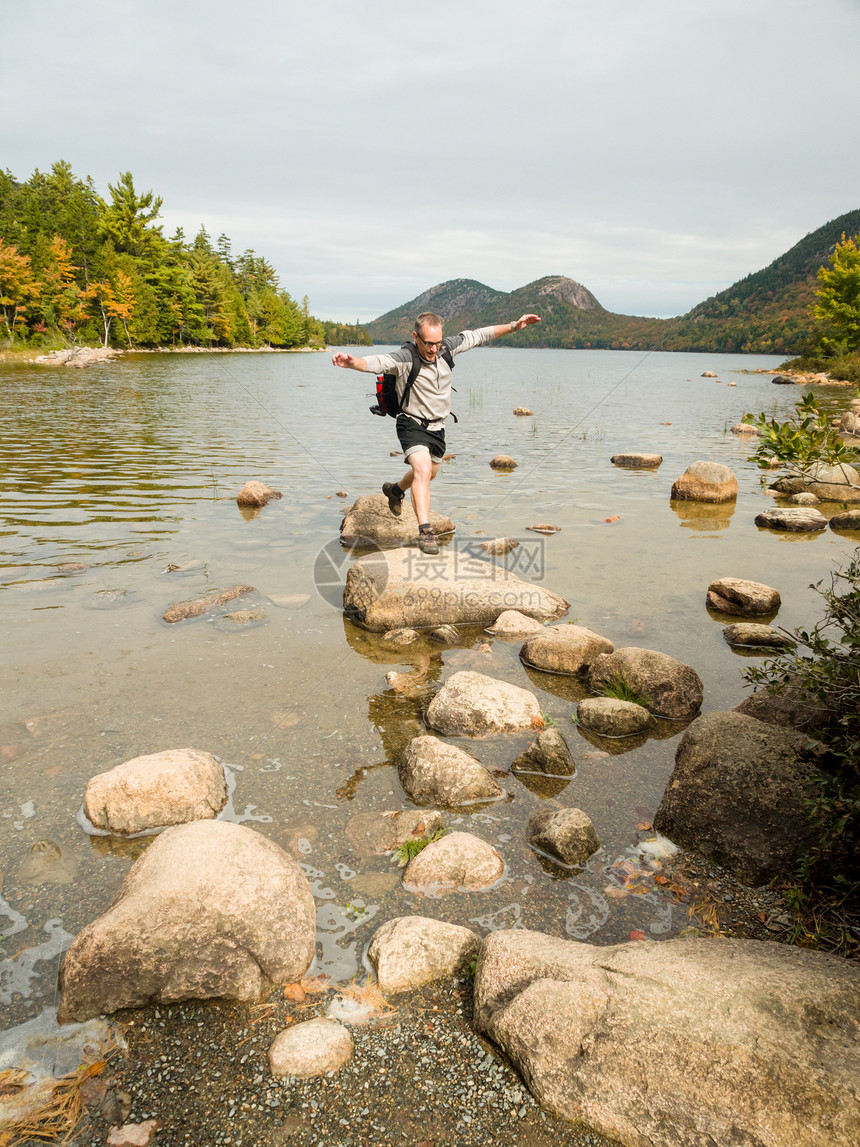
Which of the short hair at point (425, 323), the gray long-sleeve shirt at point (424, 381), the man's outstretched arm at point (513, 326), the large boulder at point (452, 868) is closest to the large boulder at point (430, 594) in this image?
the gray long-sleeve shirt at point (424, 381)

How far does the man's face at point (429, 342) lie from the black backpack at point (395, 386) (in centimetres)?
10

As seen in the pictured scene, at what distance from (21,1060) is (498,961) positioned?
2.16 m

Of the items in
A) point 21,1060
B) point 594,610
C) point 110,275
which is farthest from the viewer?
point 110,275

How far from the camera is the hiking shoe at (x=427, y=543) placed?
26.3 ft

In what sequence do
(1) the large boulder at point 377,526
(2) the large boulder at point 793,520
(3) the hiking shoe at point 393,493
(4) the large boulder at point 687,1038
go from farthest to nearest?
(2) the large boulder at point 793,520
(1) the large boulder at point 377,526
(3) the hiking shoe at point 393,493
(4) the large boulder at point 687,1038

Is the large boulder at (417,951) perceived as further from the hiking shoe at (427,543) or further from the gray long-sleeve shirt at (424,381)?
the gray long-sleeve shirt at (424,381)

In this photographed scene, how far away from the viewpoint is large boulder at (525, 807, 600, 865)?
4070 mm

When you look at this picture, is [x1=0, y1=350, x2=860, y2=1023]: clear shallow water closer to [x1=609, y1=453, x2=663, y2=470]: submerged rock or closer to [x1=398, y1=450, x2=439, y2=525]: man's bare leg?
[x1=609, y1=453, x2=663, y2=470]: submerged rock

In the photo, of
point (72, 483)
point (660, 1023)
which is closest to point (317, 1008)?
point (660, 1023)

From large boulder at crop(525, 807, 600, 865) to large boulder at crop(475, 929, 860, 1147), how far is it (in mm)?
1054

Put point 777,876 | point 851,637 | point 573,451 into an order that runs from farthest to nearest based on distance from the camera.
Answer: point 573,451, point 777,876, point 851,637

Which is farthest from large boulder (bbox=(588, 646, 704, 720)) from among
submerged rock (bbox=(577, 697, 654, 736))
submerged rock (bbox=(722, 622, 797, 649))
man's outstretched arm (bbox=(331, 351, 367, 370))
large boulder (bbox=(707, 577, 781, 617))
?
man's outstretched arm (bbox=(331, 351, 367, 370))

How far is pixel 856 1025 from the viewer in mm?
2426

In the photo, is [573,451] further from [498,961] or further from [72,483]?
[498,961]
